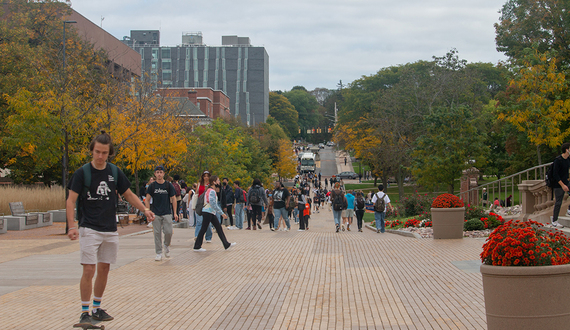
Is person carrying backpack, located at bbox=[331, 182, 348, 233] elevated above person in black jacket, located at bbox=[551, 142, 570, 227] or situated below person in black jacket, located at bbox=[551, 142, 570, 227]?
below

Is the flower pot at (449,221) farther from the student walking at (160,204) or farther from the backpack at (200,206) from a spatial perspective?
the student walking at (160,204)

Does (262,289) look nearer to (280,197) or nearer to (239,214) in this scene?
(280,197)

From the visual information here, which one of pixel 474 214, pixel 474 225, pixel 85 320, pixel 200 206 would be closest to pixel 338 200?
pixel 474 214

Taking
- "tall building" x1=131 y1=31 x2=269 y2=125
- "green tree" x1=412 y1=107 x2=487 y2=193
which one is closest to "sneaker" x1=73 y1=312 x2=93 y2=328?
"green tree" x1=412 y1=107 x2=487 y2=193

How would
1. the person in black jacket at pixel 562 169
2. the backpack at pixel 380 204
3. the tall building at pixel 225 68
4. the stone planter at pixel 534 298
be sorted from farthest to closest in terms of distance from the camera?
the tall building at pixel 225 68 < the backpack at pixel 380 204 < the person in black jacket at pixel 562 169 < the stone planter at pixel 534 298

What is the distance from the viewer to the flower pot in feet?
43.3

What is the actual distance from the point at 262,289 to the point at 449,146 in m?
27.6

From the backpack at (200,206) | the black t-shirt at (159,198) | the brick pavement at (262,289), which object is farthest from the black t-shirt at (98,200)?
the backpack at (200,206)

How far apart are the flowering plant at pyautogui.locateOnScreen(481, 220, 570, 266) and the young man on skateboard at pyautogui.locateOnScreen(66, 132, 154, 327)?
12.5ft

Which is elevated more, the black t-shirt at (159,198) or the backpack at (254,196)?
the black t-shirt at (159,198)

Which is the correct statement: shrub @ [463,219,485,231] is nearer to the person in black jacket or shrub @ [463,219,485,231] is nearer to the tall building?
the person in black jacket

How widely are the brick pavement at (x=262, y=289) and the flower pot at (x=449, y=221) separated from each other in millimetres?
1407

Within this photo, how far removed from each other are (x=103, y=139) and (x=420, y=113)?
4530 centimetres

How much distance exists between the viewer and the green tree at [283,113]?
148375mm
